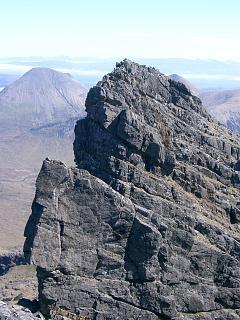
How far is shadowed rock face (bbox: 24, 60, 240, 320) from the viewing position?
184 ft

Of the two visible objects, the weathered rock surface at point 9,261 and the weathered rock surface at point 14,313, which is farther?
the weathered rock surface at point 9,261

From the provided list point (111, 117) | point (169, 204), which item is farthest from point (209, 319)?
point (111, 117)

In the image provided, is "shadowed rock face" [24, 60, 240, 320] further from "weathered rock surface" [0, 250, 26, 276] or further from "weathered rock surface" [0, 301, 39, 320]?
"weathered rock surface" [0, 250, 26, 276]

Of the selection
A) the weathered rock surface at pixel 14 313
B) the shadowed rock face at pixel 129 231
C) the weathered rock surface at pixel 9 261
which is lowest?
the weathered rock surface at pixel 9 261

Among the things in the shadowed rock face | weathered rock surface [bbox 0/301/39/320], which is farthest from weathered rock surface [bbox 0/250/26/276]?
weathered rock surface [bbox 0/301/39/320]

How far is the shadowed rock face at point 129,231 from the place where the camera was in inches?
2207

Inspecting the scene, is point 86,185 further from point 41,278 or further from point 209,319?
point 209,319

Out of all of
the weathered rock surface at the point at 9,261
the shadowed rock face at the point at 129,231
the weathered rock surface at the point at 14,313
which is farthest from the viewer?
the weathered rock surface at the point at 9,261

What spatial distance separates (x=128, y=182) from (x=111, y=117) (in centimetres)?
761

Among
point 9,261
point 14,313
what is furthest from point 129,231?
point 9,261

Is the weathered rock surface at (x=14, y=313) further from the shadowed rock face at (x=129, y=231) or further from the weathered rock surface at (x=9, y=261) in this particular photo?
the weathered rock surface at (x=9, y=261)

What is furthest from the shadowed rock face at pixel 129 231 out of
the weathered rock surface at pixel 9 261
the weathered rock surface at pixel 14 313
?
the weathered rock surface at pixel 9 261

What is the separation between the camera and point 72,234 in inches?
2207

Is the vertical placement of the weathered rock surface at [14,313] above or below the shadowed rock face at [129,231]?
below
